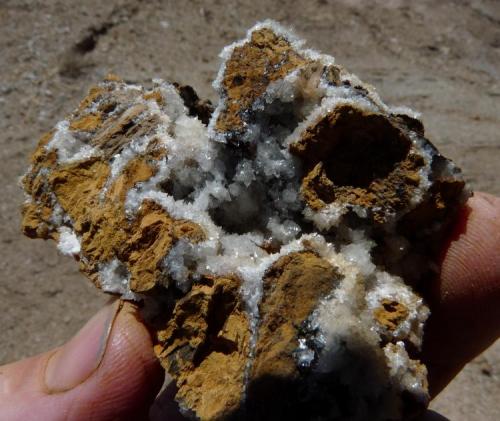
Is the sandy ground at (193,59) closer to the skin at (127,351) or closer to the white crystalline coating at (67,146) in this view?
the skin at (127,351)

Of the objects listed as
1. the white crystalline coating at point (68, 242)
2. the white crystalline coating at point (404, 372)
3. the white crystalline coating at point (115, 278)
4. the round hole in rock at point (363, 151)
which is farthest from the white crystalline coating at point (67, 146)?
the white crystalline coating at point (404, 372)

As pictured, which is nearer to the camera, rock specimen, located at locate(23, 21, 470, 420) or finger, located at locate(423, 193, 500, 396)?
rock specimen, located at locate(23, 21, 470, 420)

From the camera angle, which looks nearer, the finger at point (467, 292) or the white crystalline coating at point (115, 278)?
the white crystalline coating at point (115, 278)

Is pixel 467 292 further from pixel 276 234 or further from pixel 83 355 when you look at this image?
pixel 83 355

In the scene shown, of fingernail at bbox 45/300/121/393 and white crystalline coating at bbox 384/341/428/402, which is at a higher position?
white crystalline coating at bbox 384/341/428/402

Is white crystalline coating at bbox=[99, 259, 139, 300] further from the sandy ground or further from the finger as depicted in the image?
the sandy ground

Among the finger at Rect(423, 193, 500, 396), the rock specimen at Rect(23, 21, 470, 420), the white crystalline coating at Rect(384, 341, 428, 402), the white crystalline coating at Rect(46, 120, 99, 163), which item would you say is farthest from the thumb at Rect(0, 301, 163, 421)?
the finger at Rect(423, 193, 500, 396)

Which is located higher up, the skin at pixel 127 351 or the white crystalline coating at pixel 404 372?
the white crystalline coating at pixel 404 372

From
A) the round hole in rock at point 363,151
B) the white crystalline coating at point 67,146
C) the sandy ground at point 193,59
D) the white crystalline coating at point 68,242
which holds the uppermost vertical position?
the round hole in rock at point 363,151
